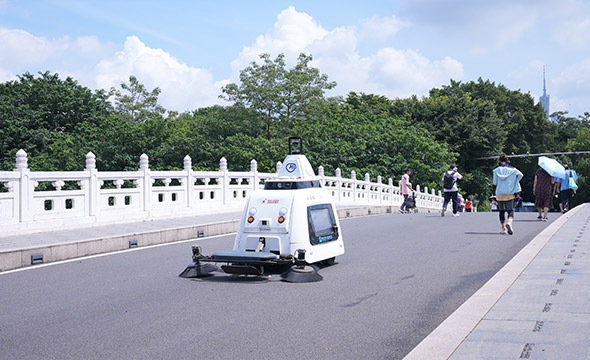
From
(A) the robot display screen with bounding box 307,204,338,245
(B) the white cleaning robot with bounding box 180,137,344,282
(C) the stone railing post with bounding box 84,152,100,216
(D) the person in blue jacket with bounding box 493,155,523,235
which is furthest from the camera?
(C) the stone railing post with bounding box 84,152,100,216

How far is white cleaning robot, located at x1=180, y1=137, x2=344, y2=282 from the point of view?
325 inches

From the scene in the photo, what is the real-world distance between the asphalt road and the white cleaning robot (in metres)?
0.22

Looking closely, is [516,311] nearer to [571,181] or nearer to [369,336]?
[369,336]

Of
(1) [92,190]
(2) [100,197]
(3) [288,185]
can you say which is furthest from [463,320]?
(2) [100,197]

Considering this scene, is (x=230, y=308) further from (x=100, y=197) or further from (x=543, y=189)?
(x=543, y=189)

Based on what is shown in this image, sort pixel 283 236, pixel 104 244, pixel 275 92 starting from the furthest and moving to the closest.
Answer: pixel 275 92
pixel 104 244
pixel 283 236

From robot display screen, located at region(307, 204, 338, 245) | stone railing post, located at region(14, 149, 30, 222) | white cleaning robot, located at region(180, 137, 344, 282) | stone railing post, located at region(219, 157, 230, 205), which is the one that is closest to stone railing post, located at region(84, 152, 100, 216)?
stone railing post, located at region(14, 149, 30, 222)

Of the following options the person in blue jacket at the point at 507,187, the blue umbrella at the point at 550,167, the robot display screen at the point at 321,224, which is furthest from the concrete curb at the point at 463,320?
the blue umbrella at the point at 550,167

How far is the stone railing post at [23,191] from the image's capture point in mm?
13555

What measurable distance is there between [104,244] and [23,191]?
3025mm

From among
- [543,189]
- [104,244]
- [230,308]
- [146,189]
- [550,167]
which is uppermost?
[550,167]

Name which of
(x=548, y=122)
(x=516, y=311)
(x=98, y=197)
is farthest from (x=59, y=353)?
(x=548, y=122)

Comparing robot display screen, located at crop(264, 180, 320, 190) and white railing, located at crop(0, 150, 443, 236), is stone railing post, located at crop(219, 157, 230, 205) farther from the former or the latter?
robot display screen, located at crop(264, 180, 320, 190)

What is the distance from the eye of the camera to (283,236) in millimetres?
8648
